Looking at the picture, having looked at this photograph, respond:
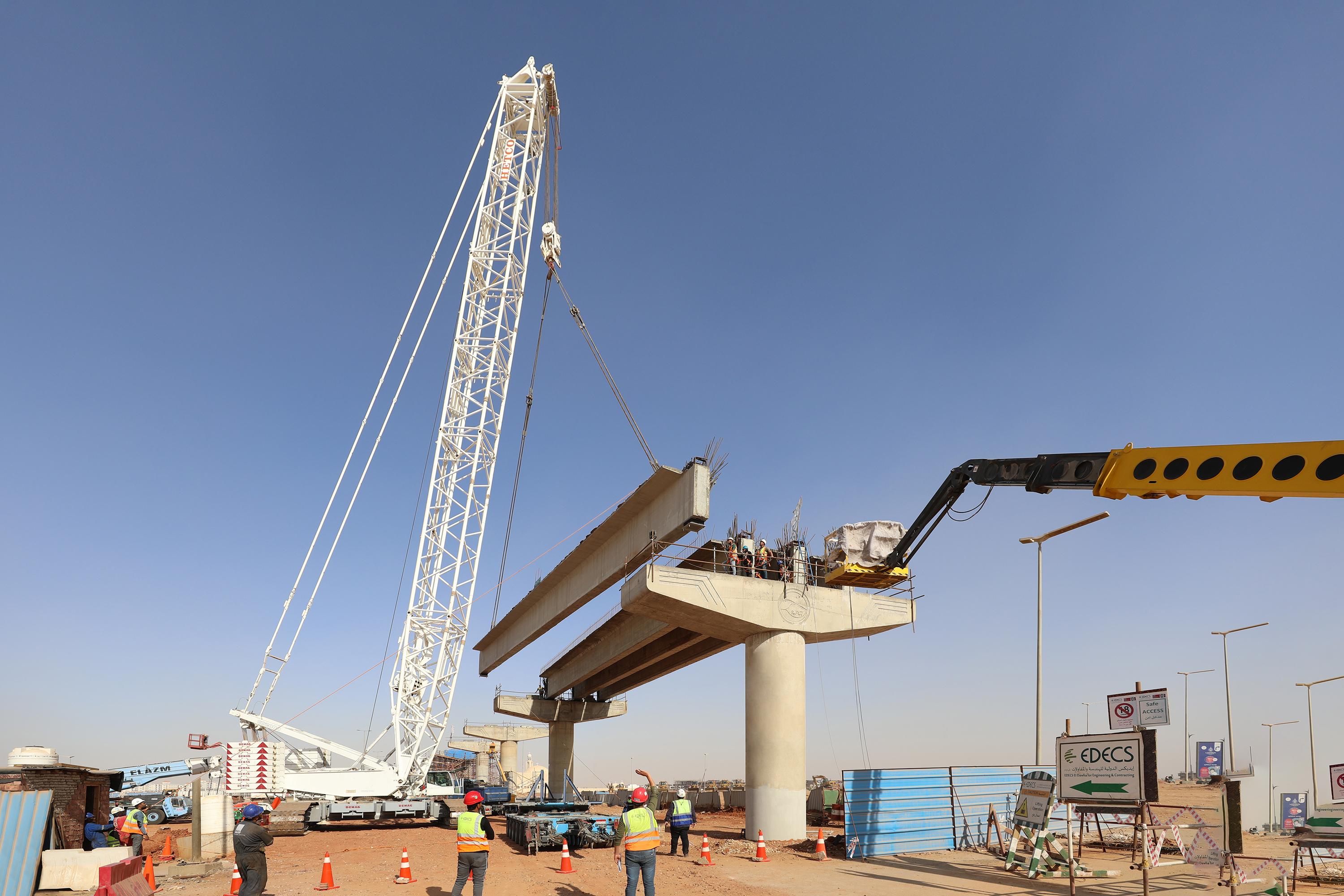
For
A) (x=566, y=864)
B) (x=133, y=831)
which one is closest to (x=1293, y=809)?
(x=566, y=864)

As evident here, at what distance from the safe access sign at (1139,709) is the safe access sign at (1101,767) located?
1879 millimetres

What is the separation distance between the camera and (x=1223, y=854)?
12.4 m

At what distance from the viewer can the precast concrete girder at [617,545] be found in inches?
891

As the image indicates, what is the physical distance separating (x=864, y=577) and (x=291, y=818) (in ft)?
66.8

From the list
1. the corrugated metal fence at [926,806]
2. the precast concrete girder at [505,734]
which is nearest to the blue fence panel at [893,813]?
the corrugated metal fence at [926,806]

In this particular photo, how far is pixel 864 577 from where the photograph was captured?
23.0 m

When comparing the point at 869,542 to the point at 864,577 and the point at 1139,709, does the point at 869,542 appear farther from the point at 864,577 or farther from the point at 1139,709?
the point at 1139,709

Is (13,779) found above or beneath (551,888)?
above

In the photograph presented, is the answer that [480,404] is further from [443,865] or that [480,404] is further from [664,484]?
[443,865]

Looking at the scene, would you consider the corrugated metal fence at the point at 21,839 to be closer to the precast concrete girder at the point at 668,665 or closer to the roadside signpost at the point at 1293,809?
the precast concrete girder at the point at 668,665

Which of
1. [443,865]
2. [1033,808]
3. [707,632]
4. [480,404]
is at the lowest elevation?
[443,865]

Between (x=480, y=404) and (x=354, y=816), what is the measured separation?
1839 cm

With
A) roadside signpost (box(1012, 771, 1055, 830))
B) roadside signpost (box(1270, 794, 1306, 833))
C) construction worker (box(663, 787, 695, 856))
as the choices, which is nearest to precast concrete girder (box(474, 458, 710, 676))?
construction worker (box(663, 787, 695, 856))

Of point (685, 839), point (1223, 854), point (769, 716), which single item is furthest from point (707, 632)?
point (1223, 854)
